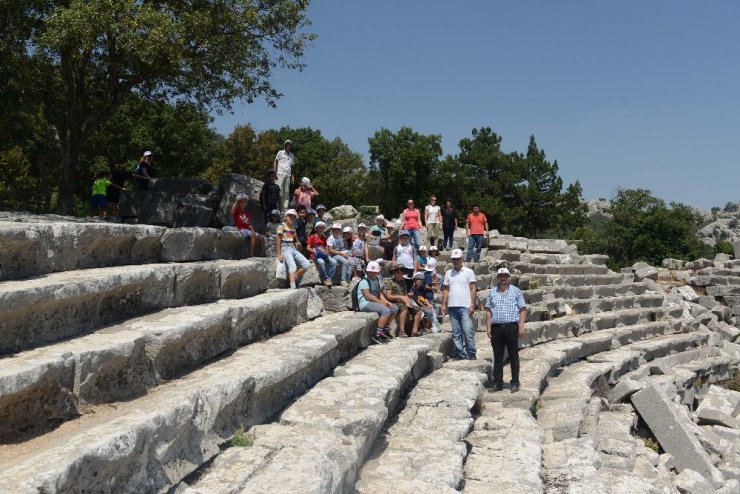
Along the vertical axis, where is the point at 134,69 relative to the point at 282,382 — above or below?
above

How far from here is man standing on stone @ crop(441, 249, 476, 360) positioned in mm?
9398

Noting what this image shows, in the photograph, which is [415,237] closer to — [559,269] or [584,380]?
[584,380]

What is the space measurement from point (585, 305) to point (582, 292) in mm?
875

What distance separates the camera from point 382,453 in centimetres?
547

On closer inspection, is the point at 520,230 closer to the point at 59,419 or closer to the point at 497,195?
the point at 497,195

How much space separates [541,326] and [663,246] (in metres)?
29.6

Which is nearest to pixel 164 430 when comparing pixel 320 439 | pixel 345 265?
pixel 320 439

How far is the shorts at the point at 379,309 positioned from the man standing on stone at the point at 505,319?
1.42 meters

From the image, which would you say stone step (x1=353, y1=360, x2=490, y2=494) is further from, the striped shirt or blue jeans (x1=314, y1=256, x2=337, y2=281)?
blue jeans (x1=314, y1=256, x2=337, y2=281)

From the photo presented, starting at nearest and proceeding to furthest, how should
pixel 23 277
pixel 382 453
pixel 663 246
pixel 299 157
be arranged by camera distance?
pixel 23 277
pixel 382 453
pixel 663 246
pixel 299 157

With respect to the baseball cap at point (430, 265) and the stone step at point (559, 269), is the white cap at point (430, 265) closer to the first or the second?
the baseball cap at point (430, 265)

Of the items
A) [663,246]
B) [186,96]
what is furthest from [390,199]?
[186,96]

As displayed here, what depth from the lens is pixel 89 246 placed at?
5984mm

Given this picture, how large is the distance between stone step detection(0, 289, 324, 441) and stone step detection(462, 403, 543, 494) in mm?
2466
